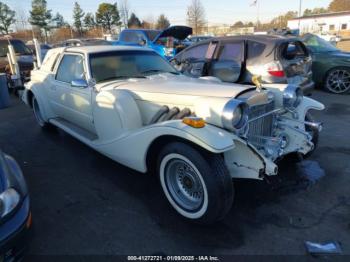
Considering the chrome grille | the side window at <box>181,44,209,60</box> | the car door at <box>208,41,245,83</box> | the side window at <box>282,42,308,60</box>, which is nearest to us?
the chrome grille

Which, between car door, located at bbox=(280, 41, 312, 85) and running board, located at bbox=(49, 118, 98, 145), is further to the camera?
car door, located at bbox=(280, 41, 312, 85)

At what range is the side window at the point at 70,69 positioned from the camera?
4426 millimetres

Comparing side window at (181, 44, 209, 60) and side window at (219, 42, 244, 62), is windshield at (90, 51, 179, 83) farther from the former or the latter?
side window at (181, 44, 209, 60)

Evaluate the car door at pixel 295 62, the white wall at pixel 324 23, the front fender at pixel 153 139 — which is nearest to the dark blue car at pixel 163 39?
the car door at pixel 295 62

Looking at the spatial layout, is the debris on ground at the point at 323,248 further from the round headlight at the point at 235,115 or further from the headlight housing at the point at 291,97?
the headlight housing at the point at 291,97

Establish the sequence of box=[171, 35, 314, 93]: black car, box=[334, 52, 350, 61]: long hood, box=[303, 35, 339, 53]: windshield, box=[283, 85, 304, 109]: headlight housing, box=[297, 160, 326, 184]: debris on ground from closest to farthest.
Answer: box=[283, 85, 304, 109]: headlight housing
box=[297, 160, 326, 184]: debris on ground
box=[171, 35, 314, 93]: black car
box=[334, 52, 350, 61]: long hood
box=[303, 35, 339, 53]: windshield

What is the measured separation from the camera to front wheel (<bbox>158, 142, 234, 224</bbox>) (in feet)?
8.68

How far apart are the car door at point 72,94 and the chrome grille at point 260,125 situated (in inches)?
88.1

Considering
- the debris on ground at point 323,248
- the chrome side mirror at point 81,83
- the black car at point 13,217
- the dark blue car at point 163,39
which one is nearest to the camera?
the black car at point 13,217

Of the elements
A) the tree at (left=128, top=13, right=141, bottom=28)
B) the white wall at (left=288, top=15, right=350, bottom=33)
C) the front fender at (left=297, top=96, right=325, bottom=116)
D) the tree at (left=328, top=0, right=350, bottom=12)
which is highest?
the tree at (left=328, top=0, right=350, bottom=12)

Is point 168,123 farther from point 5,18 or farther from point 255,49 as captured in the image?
point 5,18

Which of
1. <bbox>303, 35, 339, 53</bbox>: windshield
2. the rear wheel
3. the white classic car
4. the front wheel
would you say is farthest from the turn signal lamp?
<bbox>303, 35, 339, 53</bbox>: windshield

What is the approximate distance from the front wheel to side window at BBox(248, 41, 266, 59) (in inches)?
169

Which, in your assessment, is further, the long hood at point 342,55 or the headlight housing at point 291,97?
the long hood at point 342,55
